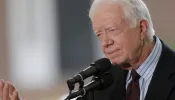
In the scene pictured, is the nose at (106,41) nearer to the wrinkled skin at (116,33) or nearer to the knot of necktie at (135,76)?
the wrinkled skin at (116,33)

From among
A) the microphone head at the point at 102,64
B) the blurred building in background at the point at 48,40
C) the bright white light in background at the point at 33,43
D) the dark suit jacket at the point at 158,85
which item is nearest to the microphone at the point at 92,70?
the microphone head at the point at 102,64

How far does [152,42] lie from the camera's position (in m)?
2.76

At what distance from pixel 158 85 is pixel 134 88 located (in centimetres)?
13

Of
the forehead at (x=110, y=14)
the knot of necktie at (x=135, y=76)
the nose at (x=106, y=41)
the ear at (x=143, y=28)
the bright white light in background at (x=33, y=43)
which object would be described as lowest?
the bright white light in background at (x=33, y=43)

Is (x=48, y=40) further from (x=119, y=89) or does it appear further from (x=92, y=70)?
(x=92, y=70)

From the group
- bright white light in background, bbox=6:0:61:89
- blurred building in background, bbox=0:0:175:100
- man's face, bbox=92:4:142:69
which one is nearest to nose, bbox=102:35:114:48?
man's face, bbox=92:4:142:69

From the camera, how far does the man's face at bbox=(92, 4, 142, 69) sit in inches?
103

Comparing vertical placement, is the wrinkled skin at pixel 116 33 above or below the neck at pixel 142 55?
above

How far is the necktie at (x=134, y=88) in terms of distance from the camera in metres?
2.66

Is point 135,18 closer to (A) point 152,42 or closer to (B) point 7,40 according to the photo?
(A) point 152,42

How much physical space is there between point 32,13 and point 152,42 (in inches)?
124

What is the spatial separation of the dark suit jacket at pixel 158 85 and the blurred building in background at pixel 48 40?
266cm

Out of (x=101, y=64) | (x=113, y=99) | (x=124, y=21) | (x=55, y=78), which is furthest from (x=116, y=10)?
(x=55, y=78)

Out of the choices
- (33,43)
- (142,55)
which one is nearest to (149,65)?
(142,55)
